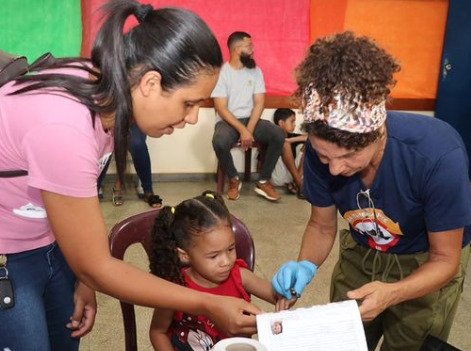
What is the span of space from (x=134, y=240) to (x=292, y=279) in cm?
54

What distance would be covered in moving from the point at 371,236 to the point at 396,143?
0.29m

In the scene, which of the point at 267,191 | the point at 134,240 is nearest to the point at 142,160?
the point at 267,191

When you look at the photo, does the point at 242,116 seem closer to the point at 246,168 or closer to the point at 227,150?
the point at 227,150

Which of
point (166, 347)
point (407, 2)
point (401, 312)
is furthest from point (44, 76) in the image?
point (407, 2)

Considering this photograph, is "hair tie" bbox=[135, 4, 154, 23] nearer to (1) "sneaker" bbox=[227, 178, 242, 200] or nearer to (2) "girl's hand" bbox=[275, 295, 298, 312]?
(2) "girl's hand" bbox=[275, 295, 298, 312]

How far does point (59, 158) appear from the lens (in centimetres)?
91

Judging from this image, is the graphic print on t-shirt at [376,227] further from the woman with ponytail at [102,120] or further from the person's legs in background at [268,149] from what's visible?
the person's legs in background at [268,149]

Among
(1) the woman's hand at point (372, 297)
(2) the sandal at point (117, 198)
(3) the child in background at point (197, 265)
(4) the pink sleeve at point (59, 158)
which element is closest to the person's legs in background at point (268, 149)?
(2) the sandal at point (117, 198)

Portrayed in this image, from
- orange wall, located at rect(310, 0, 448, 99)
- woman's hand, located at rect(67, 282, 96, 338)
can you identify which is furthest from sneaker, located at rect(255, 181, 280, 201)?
woman's hand, located at rect(67, 282, 96, 338)

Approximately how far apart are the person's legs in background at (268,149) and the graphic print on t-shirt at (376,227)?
2.63 m

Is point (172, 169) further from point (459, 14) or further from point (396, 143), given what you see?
point (396, 143)

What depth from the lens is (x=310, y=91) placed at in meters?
1.09

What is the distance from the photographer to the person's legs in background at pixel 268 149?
13.2 feet

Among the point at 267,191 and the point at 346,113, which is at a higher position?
the point at 346,113
